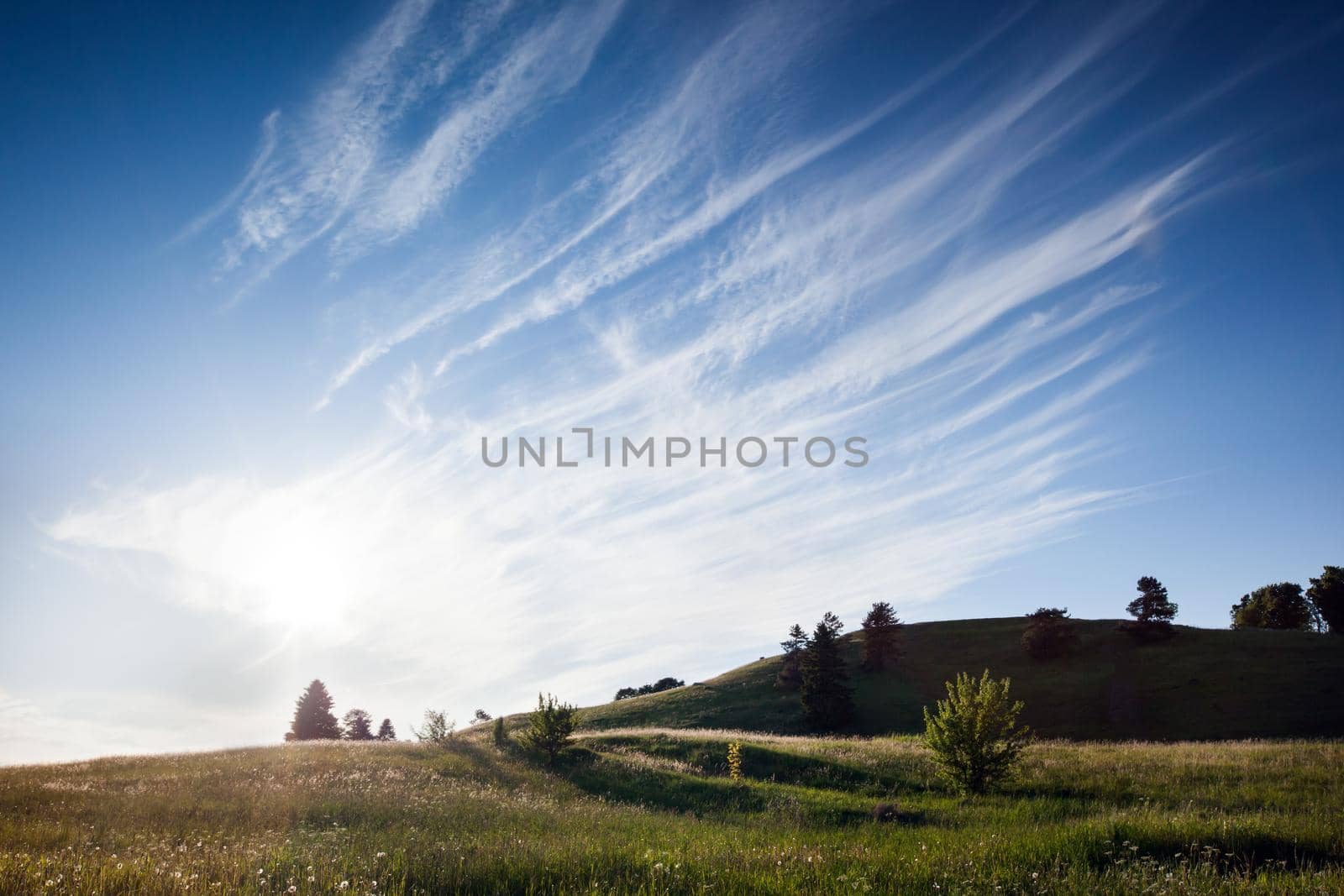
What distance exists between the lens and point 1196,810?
1195cm

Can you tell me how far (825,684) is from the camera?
152ft

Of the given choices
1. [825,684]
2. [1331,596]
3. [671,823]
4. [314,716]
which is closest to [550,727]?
[671,823]

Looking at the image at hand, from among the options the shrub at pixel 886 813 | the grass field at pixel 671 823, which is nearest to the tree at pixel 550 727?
the grass field at pixel 671 823

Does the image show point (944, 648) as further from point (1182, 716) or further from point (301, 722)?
point (301, 722)

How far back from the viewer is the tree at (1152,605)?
51.0m

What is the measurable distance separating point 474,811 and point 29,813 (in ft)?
25.2

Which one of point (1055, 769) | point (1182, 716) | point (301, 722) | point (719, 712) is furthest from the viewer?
point (301, 722)

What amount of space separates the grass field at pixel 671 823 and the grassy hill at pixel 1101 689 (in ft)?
66.6

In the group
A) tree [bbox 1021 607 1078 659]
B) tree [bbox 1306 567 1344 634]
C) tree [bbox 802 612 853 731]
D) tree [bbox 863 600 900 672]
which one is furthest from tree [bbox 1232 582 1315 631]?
tree [bbox 802 612 853 731]

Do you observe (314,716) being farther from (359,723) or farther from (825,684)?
(825,684)

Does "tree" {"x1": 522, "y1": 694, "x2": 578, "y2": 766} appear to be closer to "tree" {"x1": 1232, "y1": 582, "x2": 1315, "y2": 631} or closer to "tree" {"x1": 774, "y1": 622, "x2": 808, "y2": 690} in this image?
"tree" {"x1": 774, "y1": 622, "x2": 808, "y2": 690}

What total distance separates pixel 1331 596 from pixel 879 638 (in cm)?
3909

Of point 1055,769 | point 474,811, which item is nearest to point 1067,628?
point 1055,769

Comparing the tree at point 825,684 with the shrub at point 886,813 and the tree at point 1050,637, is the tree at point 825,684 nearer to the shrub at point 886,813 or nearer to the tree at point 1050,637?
the tree at point 1050,637
